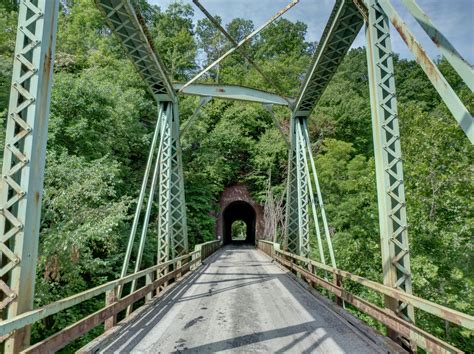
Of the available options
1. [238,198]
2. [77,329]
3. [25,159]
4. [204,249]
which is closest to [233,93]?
[204,249]

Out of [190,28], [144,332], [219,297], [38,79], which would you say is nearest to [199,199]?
[219,297]

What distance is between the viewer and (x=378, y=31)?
502cm

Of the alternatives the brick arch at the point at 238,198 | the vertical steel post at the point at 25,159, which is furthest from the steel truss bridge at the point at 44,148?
the brick arch at the point at 238,198

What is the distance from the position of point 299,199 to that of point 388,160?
5.69m

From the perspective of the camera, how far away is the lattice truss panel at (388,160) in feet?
14.0

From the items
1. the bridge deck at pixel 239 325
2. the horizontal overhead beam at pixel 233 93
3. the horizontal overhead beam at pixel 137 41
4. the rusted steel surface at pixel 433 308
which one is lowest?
the bridge deck at pixel 239 325

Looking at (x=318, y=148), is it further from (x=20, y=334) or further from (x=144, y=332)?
(x=20, y=334)

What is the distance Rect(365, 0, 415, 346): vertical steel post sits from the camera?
167 inches

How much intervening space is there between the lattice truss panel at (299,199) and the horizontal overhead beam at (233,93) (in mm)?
1166

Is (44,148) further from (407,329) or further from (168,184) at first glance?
(168,184)

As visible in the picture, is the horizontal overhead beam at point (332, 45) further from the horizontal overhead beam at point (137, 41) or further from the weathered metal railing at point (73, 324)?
the weathered metal railing at point (73, 324)

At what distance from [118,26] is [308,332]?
274 inches

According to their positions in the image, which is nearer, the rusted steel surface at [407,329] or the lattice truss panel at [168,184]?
the rusted steel surface at [407,329]

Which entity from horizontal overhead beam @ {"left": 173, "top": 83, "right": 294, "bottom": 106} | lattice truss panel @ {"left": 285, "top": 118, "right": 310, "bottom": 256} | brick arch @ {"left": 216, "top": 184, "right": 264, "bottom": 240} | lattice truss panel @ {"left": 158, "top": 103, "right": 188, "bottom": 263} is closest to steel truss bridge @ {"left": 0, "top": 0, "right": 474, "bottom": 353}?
lattice truss panel @ {"left": 158, "top": 103, "right": 188, "bottom": 263}
